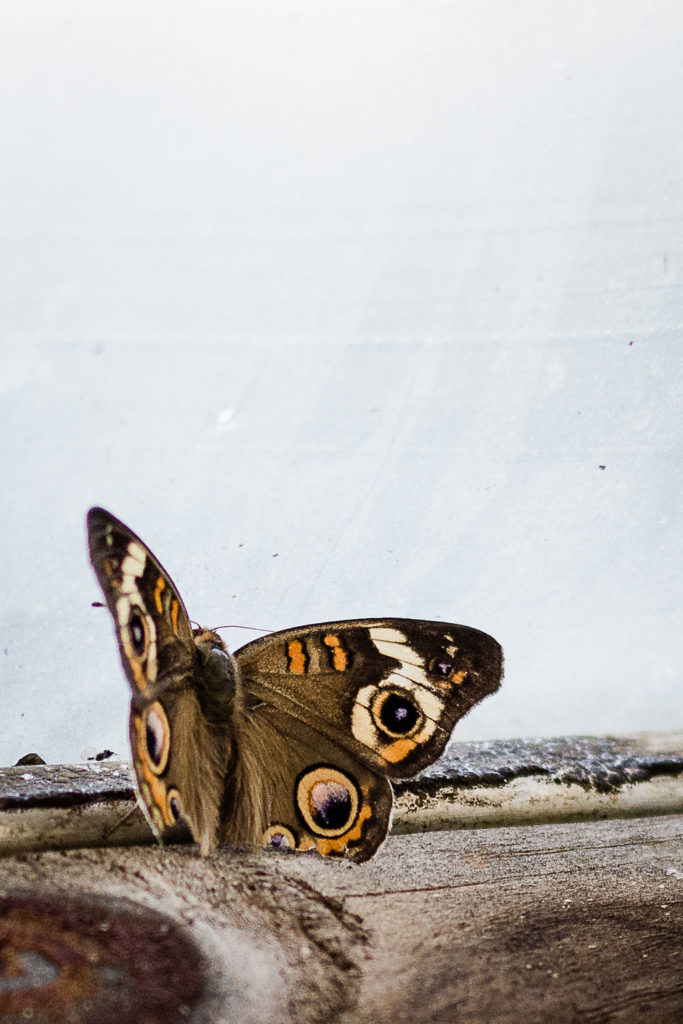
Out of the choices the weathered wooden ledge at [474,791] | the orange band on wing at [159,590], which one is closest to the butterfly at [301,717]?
the orange band on wing at [159,590]

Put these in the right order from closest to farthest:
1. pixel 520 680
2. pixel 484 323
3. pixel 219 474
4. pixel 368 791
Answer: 1. pixel 368 791
2. pixel 520 680
3. pixel 219 474
4. pixel 484 323

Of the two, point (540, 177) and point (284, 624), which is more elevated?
point (540, 177)

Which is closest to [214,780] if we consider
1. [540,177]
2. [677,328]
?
[677,328]

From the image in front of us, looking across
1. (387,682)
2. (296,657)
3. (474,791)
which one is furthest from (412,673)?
(474,791)

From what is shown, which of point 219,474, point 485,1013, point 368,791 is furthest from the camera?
point 219,474

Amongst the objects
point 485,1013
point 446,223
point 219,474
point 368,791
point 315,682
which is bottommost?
point 485,1013

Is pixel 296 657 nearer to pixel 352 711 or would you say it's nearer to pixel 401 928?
pixel 352 711

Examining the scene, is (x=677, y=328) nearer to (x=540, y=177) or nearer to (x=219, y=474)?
(x=540, y=177)
